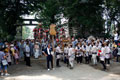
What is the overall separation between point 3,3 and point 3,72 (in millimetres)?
6730

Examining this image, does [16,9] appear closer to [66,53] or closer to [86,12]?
[66,53]

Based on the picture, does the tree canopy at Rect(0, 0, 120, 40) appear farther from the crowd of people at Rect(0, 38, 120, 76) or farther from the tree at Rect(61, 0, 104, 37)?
the crowd of people at Rect(0, 38, 120, 76)

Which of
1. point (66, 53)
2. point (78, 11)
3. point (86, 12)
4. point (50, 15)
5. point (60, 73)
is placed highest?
point (50, 15)

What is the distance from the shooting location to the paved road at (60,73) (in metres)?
10.0

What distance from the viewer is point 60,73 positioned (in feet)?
36.7

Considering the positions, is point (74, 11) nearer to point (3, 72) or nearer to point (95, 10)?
point (95, 10)

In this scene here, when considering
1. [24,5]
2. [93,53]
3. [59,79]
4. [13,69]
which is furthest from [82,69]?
[24,5]

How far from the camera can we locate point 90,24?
20000 mm

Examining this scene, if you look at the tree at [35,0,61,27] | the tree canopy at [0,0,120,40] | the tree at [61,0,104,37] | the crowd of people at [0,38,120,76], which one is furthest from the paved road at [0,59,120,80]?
the tree at [35,0,61,27]

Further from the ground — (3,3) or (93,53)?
(3,3)

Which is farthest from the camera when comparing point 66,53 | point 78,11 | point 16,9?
point 78,11

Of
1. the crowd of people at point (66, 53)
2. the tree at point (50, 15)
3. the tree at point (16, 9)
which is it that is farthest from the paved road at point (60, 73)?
the tree at point (50, 15)

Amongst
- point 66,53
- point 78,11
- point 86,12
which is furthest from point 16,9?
point 86,12

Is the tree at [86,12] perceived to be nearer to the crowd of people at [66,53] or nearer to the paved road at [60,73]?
the crowd of people at [66,53]
